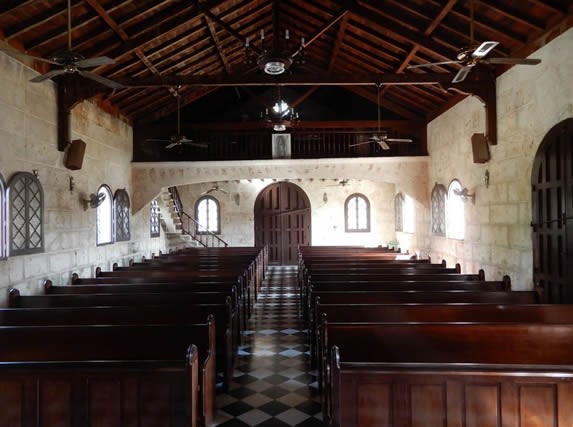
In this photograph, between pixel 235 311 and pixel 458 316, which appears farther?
pixel 235 311

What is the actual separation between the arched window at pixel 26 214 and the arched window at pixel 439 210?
27.2 feet

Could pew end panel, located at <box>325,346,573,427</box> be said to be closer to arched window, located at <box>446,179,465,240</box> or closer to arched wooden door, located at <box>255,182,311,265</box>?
arched window, located at <box>446,179,465,240</box>

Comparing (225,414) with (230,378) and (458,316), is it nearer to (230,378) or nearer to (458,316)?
(230,378)

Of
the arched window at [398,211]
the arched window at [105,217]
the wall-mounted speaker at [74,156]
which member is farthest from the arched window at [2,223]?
the arched window at [398,211]

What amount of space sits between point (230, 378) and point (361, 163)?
783 cm

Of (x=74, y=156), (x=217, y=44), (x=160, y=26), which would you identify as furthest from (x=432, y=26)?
(x=74, y=156)

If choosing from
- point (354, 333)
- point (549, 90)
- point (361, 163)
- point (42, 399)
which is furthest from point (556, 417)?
point (361, 163)

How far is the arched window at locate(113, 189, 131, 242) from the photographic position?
999 centimetres

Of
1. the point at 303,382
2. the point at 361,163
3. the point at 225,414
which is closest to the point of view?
the point at 225,414

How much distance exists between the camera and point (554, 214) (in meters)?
5.61

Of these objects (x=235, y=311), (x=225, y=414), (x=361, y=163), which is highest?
(x=361, y=163)

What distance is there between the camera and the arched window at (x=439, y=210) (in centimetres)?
1012

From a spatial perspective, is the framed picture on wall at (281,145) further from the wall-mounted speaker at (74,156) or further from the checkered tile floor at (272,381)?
the wall-mounted speaker at (74,156)

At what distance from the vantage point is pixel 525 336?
11.1 feet
